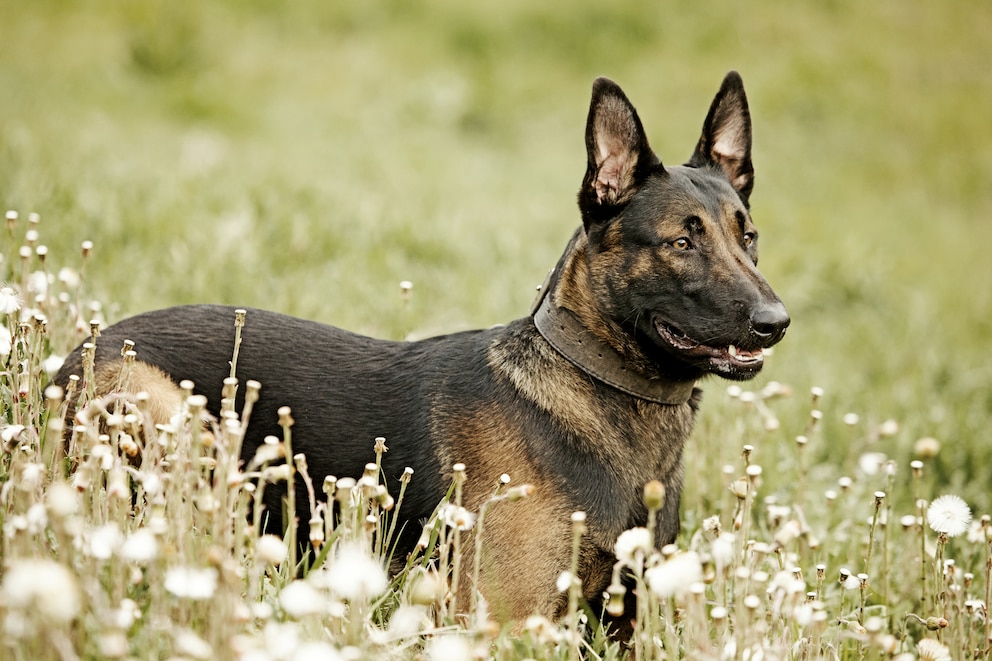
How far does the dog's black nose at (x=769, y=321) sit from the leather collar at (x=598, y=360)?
1.36 ft

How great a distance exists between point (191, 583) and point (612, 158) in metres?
2.31

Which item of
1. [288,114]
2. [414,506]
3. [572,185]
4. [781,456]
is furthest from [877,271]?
[414,506]

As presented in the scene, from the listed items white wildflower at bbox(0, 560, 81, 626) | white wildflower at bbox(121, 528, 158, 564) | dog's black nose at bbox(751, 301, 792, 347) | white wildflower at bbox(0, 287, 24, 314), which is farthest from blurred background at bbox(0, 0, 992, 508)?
white wildflower at bbox(0, 560, 81, 626)

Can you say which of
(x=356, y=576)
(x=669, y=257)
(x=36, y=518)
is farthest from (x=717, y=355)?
(x=36, y=518)

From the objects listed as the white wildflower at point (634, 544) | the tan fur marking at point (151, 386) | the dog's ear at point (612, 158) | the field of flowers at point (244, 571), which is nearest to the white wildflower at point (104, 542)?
the field of flowers at point (244, 571)

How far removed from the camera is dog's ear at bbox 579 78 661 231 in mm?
3639

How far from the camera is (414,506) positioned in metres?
3.61

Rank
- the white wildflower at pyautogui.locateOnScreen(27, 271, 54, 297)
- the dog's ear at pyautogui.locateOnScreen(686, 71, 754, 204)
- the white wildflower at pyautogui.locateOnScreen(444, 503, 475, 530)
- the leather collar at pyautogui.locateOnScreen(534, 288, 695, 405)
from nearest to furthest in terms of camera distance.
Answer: the white wildflower at pyautogui.locateOnScreen(444, 503, 475, 530)
the leather collar at pyautogui.locateOnScreen(534, 288, 695, 405)
the white wildflower at pyautogui.locateOnScreen(27, 271, 54, 297)
the dog's ear at pyautogui.locateOnScreen(686, 71, 754, 204)

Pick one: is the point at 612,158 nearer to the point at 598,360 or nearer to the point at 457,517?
the point at 598,360

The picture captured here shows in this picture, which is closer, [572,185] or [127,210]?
[127,210]

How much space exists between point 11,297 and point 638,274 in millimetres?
2058

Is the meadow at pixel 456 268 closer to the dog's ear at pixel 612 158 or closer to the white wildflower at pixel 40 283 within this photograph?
the white wildflower at pixel 40 283

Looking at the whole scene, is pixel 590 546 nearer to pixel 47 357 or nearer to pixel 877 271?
pixel 47 357

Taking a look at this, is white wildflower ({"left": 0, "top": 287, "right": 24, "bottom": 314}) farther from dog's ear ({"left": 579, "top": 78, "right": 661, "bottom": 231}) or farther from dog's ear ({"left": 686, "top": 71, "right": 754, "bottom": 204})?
dog's ear ({"left": 686, "top": 71, "right": 754, "bottom": 204})
